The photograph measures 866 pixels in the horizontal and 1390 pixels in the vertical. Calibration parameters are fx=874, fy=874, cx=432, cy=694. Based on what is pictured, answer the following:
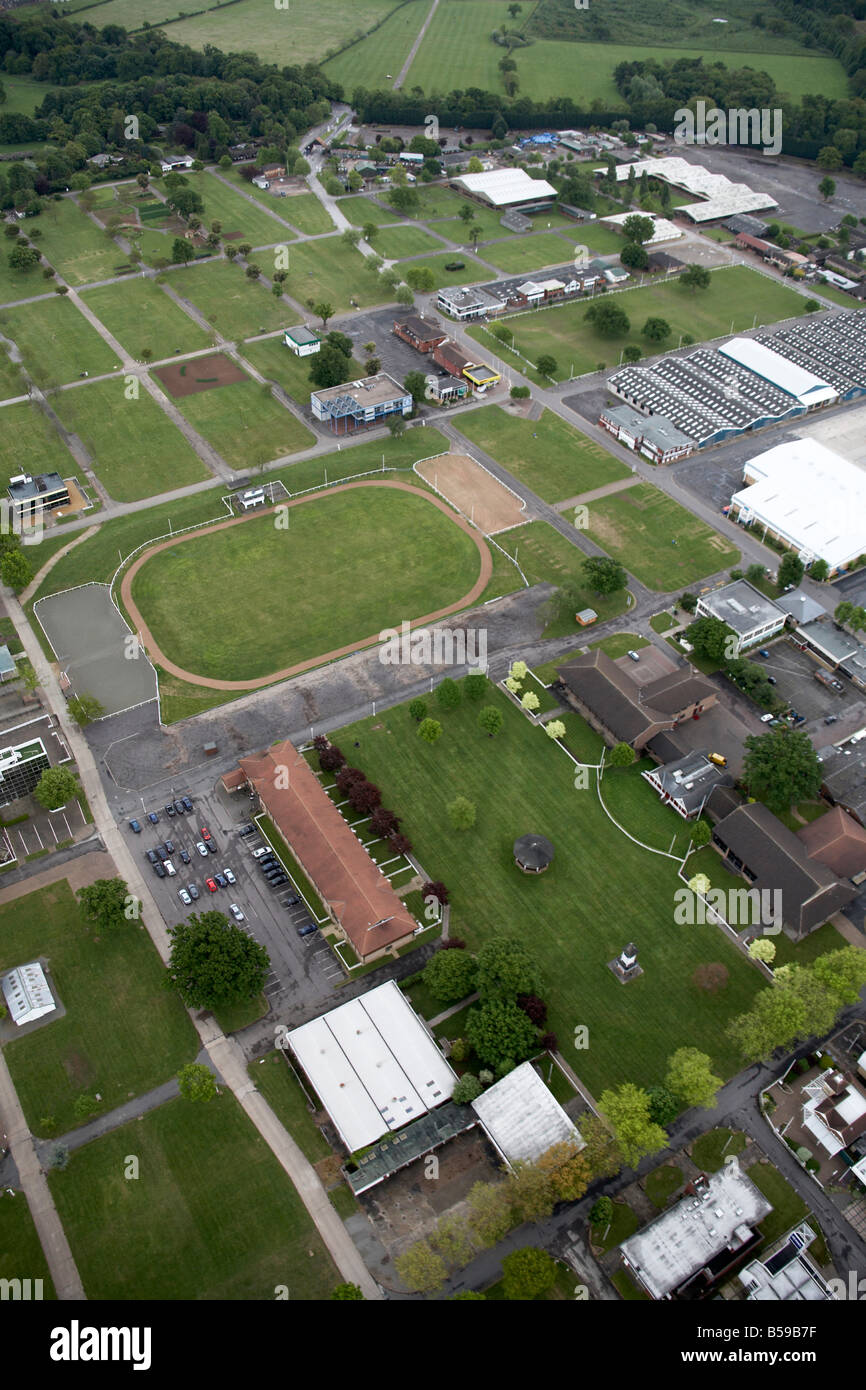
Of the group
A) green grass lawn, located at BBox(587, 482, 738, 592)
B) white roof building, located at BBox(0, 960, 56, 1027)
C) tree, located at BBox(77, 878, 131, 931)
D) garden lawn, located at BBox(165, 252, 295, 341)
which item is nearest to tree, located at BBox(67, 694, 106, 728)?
tree, located at BBox(77, 878, 131, 931)

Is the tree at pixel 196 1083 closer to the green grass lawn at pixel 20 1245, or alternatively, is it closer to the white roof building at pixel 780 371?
the green grass lawn at pixel 20 1245

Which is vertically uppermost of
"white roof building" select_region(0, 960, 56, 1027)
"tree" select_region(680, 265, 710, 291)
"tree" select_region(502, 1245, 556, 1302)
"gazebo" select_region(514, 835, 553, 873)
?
"tree" select_region(680, 265, 710, 291)

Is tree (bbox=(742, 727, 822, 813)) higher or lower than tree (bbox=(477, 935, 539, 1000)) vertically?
higher

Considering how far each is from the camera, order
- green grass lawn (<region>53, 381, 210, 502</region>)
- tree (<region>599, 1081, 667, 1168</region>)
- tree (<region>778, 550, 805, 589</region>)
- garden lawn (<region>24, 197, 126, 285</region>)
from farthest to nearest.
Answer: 1. garden lawn (<region>24, 197, 126, 285</region>)
2. green grass lawn (<region>53, 381, 210, 502</region>)
3. tree (<region>778, 550, 805, 589</region>)
4. tree (<region>599, 1081, 667, 1168</region>)

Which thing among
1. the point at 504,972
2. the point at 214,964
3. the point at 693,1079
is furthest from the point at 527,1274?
the point at 214,964

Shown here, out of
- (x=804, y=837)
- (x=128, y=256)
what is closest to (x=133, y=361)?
(x=128, y=256)

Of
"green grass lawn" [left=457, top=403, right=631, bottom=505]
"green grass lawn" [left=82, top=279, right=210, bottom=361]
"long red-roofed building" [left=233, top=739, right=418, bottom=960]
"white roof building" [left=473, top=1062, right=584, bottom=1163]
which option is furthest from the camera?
"green grass lawn" [left=82, top=279, right=210, bottom=361]

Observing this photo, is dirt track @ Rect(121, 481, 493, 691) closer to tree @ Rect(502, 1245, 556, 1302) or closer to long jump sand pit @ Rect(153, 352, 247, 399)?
long jump sand pit @ Rect(153, 352, 247, 399)
